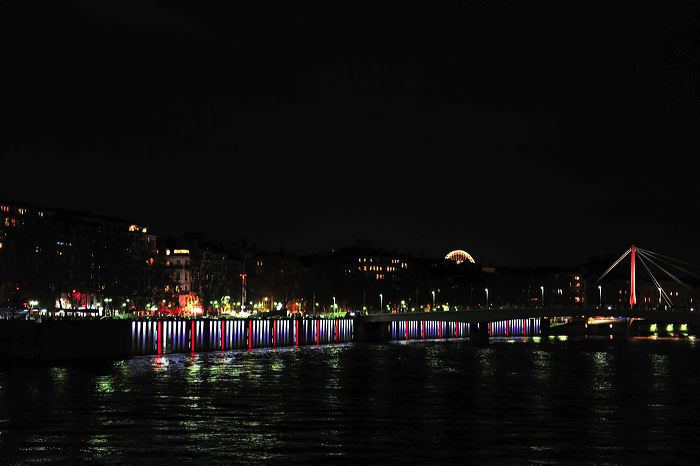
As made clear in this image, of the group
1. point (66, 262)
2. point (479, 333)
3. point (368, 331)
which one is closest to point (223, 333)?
point (66, 262)

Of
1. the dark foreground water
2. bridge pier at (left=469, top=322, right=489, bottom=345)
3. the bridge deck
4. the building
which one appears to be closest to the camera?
the dark foreground water

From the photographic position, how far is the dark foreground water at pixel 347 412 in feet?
108

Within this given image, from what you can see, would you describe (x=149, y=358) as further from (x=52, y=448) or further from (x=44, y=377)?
(x=52, y=448)

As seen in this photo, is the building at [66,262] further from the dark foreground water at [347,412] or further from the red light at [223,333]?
the dark foreground water at [347,412]

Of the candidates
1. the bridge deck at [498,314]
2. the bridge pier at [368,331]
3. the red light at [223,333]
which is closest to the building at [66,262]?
the red light at [223,333]

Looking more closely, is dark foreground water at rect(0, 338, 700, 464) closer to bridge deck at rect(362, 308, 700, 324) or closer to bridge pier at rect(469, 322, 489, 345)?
bridge deck at rect(362, 308, 700, 324)

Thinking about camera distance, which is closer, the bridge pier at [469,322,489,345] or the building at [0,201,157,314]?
the building at [0,201,157,314]

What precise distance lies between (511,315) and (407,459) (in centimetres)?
8117

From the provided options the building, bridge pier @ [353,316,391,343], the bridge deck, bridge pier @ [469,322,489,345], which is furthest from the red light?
bridge pier @ [469,322,489,345]

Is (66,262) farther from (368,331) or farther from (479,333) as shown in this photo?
(479,333)

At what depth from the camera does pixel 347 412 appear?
42812mm

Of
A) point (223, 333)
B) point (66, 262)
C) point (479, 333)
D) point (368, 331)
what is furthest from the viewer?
point (368, 331)

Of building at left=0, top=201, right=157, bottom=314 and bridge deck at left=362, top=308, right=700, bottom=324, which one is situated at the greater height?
building at left=0, top=201, right=157, bottom=314

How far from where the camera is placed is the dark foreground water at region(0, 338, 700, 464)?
3281 cm
